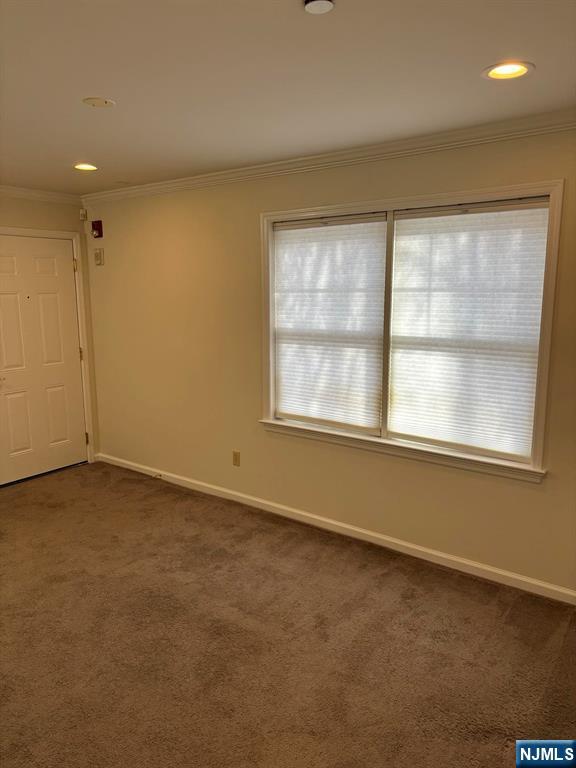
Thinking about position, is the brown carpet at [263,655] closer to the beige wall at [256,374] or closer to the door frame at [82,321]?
the beige wall at [256,374]

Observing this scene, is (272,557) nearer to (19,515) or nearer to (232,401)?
(232,401)

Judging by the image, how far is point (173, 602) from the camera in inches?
113

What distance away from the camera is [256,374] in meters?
3.91

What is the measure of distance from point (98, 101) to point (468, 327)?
7.10 feet

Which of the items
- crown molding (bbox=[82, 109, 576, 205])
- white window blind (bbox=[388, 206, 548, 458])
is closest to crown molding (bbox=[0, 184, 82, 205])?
crown molding (bbox=[82, 109, 576, 205])

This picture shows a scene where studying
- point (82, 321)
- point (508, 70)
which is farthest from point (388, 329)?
point (82, 321)

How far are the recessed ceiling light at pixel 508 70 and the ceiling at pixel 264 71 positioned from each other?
0.16 ft

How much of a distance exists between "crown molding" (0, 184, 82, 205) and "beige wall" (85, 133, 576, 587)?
0.69 ft

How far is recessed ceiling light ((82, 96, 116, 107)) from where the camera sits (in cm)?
228

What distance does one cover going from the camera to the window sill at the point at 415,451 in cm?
288

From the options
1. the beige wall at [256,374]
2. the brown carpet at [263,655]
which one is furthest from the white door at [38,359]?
the brown carpet at [263,655]

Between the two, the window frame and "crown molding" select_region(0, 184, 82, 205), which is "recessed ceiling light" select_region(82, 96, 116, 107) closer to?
the window frame

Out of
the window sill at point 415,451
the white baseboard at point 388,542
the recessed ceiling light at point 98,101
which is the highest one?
the recessed ceiling light at point 98,101

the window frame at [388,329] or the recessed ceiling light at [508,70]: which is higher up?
the recessed ceiling light at [508,70]
